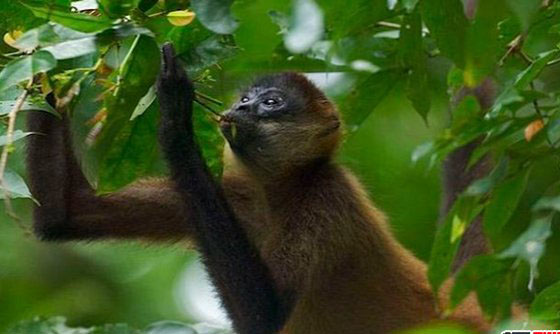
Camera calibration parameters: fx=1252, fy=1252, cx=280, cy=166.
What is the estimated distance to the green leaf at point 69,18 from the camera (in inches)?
164

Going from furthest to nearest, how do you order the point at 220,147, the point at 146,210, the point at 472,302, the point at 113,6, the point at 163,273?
the point at 163,273 < the point at 472,302 < the point at 146,210 < the point at 220,147 < the point at 113,6

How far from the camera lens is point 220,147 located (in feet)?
18.2

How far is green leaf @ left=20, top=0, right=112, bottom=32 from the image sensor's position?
13.6ft

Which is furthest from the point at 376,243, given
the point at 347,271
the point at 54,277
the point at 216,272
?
the point at 54,277

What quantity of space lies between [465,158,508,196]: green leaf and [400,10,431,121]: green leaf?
0.40 m

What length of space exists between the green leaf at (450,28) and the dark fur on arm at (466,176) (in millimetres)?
2676

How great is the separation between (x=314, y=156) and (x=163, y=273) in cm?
257

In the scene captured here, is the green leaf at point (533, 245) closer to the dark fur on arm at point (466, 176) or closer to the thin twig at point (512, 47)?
the thin twig at point (512, 47)

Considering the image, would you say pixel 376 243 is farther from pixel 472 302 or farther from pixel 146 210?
pixel 146 210

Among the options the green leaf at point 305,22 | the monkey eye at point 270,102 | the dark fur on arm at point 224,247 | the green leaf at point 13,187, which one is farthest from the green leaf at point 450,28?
the monkey eye at point 270,102

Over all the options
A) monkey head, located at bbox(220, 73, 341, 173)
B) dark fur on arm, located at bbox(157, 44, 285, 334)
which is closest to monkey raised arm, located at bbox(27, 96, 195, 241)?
dark fur on arm, located at bbox(157, 44, 285, 334)

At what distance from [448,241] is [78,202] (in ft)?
6.34

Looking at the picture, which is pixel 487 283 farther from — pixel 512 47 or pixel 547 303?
pixel 512 47

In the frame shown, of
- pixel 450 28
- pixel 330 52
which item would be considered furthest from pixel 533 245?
pixel 330 52
